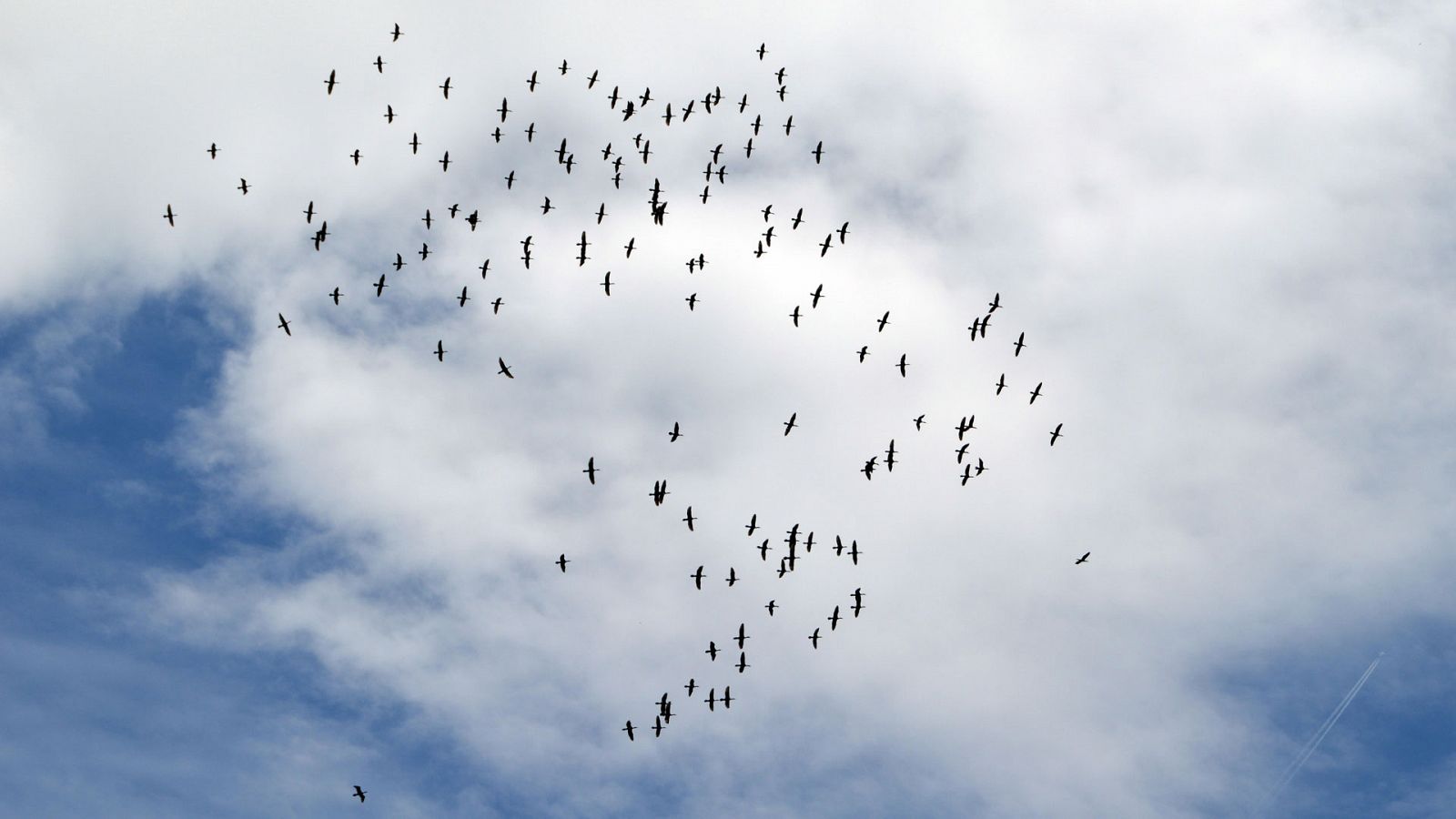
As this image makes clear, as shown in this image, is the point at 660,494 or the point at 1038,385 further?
the point at 1038,385

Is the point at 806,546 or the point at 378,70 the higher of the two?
the point at 378,70

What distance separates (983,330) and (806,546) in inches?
943

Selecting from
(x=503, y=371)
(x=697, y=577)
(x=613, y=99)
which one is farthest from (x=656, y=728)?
(x=613, y=99)

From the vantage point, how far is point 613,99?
462 ft


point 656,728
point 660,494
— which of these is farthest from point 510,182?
point 656,728

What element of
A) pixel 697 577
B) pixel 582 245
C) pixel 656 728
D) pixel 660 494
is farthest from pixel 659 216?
pixel 656 728

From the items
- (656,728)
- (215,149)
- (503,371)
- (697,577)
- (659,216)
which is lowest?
(656,728)

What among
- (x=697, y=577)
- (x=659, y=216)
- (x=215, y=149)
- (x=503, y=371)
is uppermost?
(x=215, y=149)

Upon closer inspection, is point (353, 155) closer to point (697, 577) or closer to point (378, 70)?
point (378, 70)

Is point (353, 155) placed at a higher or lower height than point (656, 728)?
higher

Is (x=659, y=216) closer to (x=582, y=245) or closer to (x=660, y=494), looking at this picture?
(x=582, y=245)

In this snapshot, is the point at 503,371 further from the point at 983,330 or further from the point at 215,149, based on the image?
the point at 983,330

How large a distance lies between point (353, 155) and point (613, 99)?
22721 mm

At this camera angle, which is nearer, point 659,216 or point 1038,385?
point 659,216
